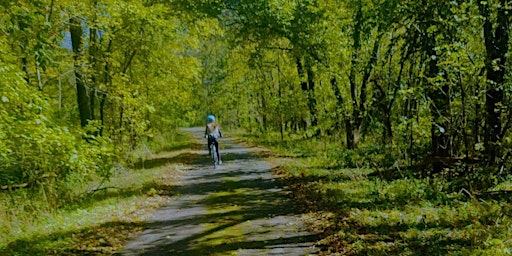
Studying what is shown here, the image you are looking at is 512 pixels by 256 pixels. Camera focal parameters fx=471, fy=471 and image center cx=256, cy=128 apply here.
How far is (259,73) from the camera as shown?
139ft

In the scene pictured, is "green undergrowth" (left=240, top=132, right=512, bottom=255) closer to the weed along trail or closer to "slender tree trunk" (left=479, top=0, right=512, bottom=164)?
the weed along trail

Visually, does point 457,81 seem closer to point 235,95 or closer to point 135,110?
point 135,110

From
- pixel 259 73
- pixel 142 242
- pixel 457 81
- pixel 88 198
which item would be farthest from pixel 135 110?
pixel 259 73

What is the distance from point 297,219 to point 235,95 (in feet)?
134

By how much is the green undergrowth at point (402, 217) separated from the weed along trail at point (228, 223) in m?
0.57

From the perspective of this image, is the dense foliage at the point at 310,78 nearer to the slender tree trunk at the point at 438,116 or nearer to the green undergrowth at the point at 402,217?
the slender tree trunk at the point at 438,116

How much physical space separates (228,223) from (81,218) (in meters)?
3.44

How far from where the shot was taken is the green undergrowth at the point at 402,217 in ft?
21.9

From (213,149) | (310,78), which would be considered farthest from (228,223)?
(310,78)

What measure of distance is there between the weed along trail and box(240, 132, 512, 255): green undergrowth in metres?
0.57

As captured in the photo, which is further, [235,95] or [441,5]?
[235,95]

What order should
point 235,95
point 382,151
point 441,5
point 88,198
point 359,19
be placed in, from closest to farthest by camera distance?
point 441,5 → point 88,198 → point 359,19 → point 382,151 → point 235,95

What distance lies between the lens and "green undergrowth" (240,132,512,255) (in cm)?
666

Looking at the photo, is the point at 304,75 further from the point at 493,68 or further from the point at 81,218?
the point at 81,218
